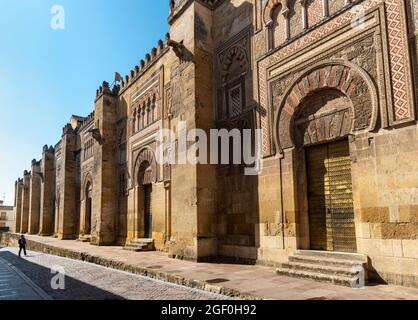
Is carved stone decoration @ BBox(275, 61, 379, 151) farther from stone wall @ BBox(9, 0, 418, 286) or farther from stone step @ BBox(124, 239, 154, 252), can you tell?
stone step @ BBox(124, 239, 154, 252)

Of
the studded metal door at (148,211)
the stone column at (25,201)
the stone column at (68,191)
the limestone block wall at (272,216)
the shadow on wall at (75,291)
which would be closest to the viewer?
the shadow on wall at (75,291)

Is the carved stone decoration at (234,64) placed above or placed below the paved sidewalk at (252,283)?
above

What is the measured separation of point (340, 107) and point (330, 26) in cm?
162

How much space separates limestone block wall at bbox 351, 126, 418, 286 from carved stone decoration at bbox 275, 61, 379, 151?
44cm

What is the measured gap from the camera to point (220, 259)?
27.3 feet

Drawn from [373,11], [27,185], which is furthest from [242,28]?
[27,185]

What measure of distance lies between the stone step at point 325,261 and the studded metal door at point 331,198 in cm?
46

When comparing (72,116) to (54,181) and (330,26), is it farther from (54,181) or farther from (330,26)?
(330,26)

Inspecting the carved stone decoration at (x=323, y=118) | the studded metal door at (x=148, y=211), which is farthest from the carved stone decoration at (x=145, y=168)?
the carved stone decoration at (x=323, y=118)

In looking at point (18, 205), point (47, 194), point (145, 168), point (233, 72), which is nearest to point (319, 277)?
point (233, 72)

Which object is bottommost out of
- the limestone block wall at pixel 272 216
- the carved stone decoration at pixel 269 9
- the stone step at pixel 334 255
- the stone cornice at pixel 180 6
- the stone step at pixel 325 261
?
the stone step at pixel 325 261

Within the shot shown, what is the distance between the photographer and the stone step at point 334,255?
543 centimetres

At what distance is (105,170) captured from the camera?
15586mm

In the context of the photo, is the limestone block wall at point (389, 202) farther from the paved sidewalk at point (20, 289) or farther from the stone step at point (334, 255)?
the paved sidewalk at point (20, 289)
